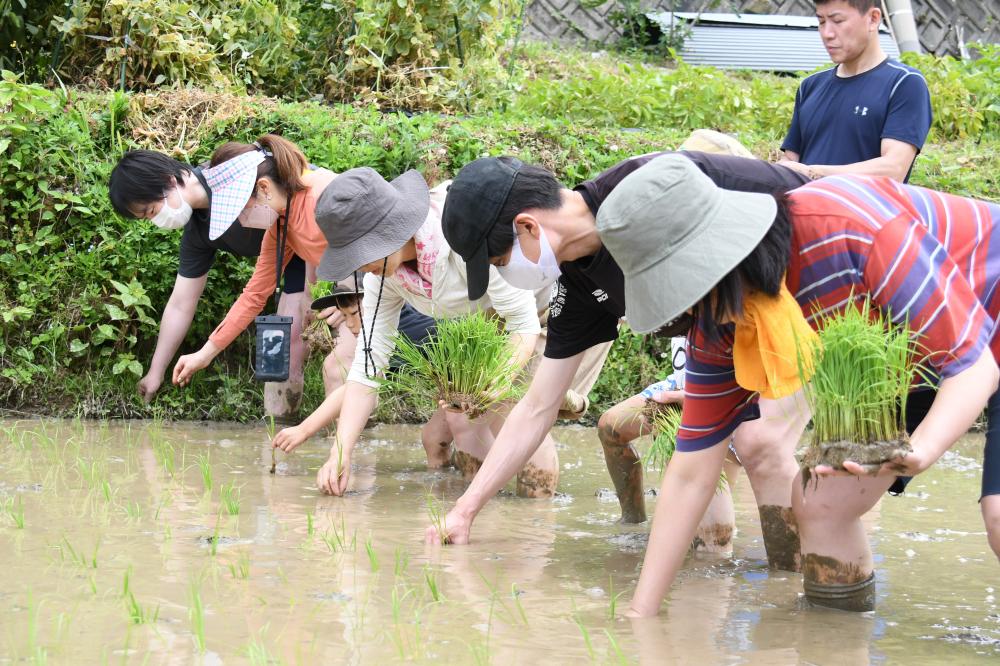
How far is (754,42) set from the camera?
43.1 ft

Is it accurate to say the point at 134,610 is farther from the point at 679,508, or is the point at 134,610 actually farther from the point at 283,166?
the point at 283,166

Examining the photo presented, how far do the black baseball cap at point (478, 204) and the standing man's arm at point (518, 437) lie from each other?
2.05 ft

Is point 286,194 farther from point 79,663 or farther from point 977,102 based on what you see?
point 977,102

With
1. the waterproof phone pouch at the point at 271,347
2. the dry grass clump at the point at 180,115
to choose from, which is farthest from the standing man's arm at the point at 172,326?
the dry grass clump at the point at 180,115

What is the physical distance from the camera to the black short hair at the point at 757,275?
2648 mm

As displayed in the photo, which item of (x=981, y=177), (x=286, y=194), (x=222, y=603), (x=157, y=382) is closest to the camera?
(x=222, y=603)

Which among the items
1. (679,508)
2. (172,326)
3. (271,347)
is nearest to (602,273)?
(679,508)

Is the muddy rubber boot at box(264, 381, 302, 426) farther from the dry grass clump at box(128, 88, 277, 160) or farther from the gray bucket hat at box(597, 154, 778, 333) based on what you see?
the gray bucket hat at box(597, 154, 778, 333)

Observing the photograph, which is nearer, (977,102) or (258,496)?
(258,496)

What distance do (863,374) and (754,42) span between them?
1114cm

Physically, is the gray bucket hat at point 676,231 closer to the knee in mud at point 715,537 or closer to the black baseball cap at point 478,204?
the black baseball cap at point 478,204

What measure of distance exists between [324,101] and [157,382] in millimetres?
2714

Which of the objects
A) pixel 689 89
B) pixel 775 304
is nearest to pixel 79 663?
pixel 775 304

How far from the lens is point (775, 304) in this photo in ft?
8.87
